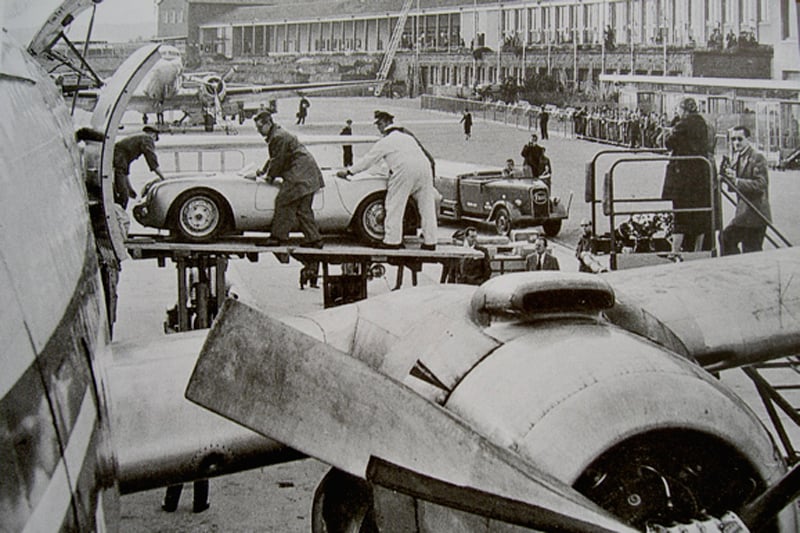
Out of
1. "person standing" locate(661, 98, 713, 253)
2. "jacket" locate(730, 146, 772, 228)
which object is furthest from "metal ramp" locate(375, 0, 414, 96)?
"jacket" locate(730, 146, 772, 228)

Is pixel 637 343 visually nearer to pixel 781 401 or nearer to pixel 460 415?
pixel 460 415

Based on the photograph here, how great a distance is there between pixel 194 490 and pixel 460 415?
430 cm

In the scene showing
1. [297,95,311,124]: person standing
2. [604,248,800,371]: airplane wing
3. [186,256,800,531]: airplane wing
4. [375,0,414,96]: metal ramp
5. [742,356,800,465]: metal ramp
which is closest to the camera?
[186,256,800,531]: airplane wing

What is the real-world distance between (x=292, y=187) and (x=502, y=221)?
8.60 m

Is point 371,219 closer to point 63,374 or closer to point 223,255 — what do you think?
point 223,255

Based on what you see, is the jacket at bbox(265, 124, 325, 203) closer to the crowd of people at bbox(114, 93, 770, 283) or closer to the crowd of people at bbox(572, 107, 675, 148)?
the crowd of people at bbox(114, 93, 770, 283)

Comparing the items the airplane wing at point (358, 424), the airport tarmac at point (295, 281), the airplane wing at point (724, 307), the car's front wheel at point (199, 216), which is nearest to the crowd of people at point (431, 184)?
the car's front wheel at point (199, 216)

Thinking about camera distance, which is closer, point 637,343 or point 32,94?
point 32,94

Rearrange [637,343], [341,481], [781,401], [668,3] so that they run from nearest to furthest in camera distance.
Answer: [637,343], [341,481], [781,401], [668,3]

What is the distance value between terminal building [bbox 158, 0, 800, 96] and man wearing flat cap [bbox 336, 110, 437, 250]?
2317mm

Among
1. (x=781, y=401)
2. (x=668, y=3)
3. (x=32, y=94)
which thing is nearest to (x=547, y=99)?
(x=668, y=3)

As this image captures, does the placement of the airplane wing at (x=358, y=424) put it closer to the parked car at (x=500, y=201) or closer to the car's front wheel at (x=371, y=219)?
the car's front wheel at (x=371, y=219)

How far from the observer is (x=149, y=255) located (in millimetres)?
9680

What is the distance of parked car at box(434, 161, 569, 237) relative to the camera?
58.5 ft
